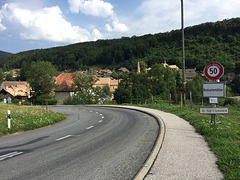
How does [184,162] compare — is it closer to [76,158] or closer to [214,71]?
[76,158]

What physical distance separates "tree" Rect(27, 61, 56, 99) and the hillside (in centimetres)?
7964

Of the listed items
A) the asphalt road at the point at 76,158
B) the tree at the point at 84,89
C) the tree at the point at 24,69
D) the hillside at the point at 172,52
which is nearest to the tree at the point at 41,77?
the tree at the point at 84,89

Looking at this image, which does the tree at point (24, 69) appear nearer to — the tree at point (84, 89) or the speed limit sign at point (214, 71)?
the tree at point (84, 89)

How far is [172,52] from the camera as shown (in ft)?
484

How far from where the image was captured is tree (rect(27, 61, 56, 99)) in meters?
57.0

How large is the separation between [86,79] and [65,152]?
46.6 meters

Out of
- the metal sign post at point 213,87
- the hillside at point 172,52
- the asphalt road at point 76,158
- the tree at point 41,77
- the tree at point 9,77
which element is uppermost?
the hillside at point 172,52

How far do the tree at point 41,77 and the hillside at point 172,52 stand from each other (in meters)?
79.6

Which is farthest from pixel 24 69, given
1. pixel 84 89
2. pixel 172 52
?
pixel 172 52

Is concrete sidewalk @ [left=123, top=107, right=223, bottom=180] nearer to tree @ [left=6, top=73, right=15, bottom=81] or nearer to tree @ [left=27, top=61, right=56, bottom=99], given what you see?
tree @ [left=27, top=61, right=56, bottom=99]

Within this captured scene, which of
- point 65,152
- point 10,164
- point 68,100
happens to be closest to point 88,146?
point 65,152

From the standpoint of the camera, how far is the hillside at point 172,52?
121681 millimetres

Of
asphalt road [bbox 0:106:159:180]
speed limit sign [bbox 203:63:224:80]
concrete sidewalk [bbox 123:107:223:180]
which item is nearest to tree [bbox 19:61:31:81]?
asphalt road [bbox 0:106:159:180]

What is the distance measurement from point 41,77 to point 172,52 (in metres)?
107
